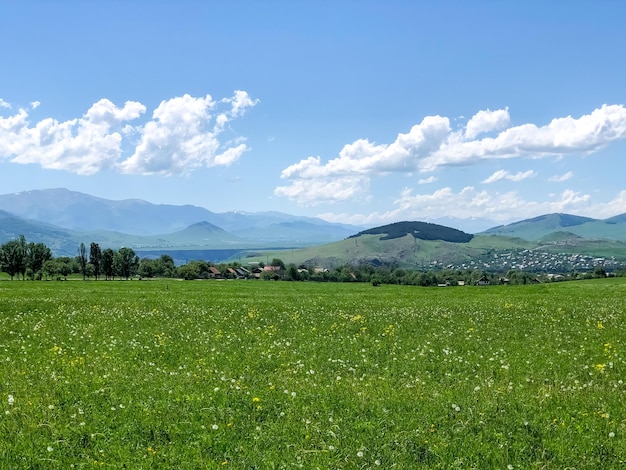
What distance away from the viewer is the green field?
8953 millimetres

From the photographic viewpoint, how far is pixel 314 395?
39.1ft

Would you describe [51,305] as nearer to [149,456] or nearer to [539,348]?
[149,456]

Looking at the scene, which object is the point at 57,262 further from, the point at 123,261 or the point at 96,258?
the point at 96,258

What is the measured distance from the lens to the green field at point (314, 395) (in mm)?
8953

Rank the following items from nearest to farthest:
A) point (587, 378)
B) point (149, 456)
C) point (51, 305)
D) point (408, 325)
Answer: point (149, 456) → point (587, 378) → point (408, 325) → point (51, 305)

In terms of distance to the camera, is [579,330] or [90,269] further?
[90,269]

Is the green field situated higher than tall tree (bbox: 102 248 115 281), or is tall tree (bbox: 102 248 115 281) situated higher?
tall tree (bbox: 102 248 115 281)

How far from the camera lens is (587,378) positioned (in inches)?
543

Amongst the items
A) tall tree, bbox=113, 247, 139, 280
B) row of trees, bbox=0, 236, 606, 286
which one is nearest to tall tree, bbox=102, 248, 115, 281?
row of trees, bbox=0, 236, 606, 286

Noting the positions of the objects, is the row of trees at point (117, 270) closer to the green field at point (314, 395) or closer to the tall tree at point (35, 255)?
the tall tree at point (35, 255)

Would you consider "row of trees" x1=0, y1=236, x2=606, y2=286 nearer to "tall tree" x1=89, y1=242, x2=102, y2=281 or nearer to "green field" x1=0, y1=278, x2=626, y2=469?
"tall tree" x1=89, y1=242, x2=102, y2=281

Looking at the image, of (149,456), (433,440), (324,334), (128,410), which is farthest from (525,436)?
(324,334)

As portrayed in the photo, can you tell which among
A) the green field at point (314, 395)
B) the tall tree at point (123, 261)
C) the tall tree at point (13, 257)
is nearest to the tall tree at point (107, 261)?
the tall tree at point (123, 261)

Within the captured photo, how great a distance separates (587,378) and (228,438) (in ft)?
32.9
